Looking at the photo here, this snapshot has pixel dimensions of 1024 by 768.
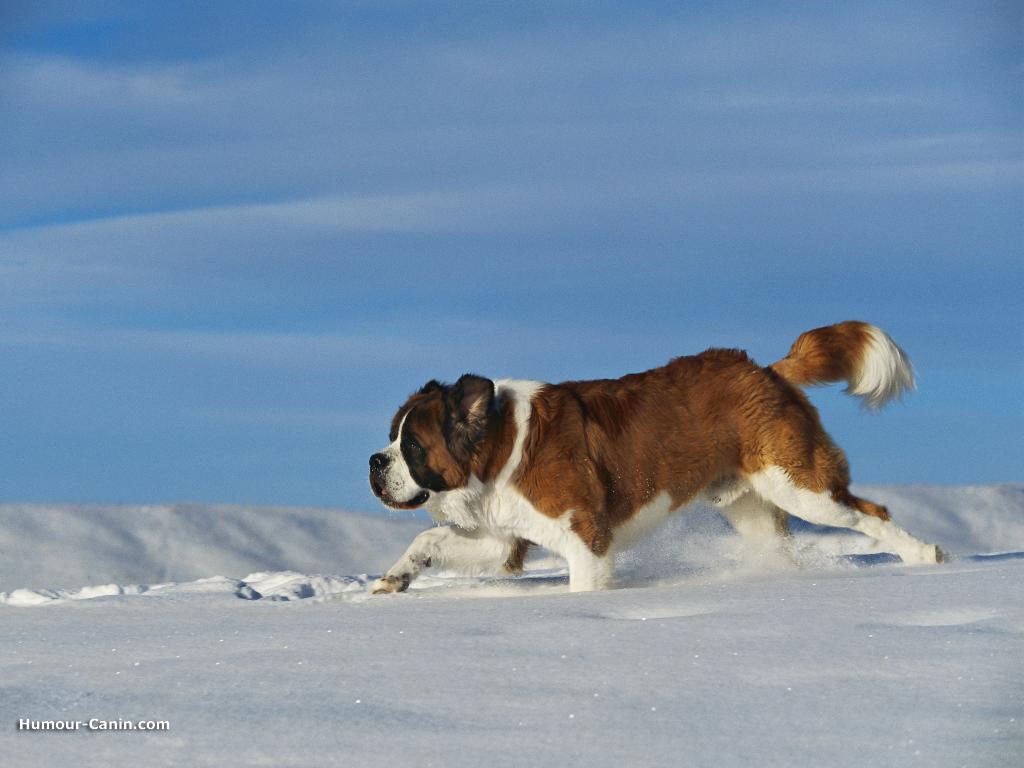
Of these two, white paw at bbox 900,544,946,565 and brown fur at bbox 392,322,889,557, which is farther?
white paw at bbox 900,544,946,565

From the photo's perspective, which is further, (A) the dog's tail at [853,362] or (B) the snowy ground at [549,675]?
(A) the dog's tail at [853,362]

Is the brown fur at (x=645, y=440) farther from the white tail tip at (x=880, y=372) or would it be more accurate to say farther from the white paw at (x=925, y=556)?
the white tail tip at (x=880, y=372)

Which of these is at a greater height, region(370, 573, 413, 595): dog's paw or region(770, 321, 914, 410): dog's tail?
region(770, 321, 914, 410): dog's tail

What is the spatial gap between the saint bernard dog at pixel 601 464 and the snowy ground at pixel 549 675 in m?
0.43

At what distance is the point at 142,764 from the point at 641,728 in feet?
4.75

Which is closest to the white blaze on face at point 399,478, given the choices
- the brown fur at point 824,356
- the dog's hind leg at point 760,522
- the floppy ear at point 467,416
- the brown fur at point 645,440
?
the brown fur at point 645,440

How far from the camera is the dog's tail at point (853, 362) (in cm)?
742

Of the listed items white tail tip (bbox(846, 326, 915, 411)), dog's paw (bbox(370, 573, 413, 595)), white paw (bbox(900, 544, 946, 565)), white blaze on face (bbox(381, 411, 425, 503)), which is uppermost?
white tail tip (bbox(846, 326, 915, 411))

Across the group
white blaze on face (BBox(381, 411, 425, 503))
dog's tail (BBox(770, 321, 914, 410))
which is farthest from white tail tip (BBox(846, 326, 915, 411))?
white blaze on face (BBox(381, 411, 425, 503))

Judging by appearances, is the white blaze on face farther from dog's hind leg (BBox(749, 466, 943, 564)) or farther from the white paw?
the white paw

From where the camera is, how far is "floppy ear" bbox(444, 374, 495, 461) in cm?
657

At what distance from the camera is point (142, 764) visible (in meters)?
3.26

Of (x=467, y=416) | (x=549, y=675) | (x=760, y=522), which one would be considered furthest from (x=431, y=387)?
(x=549, y=675)

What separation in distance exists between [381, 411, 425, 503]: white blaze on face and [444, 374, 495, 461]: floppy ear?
280 mm
